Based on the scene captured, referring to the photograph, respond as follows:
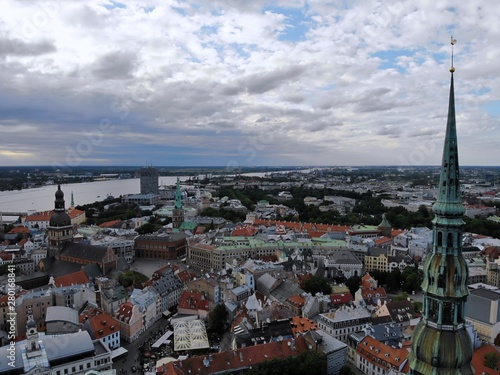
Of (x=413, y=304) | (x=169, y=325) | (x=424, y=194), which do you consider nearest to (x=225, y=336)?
(x=169, y=325)

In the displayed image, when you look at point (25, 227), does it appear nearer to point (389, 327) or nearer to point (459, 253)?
point (389, 327)

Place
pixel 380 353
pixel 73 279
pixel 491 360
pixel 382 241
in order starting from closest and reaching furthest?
pixel 491 360 < pixel 380 353 < pixel 73 279 < pixel 382 241

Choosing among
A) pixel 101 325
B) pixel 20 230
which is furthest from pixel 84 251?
pixel 20 230

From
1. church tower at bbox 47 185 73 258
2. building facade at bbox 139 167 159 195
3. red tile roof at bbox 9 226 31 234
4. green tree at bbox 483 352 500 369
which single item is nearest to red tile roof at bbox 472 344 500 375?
green tree at bbox 483 352 500 369

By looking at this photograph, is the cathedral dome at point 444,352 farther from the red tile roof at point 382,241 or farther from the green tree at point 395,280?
the red tile roof at point 382,241

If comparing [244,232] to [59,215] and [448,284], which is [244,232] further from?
[448,284]

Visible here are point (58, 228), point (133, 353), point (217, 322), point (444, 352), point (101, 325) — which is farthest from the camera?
point (58, 228)
